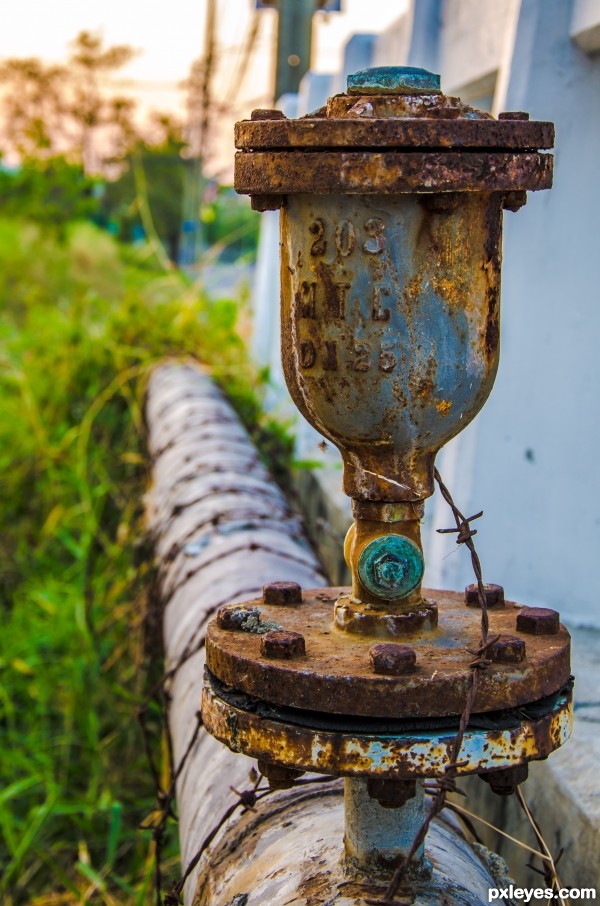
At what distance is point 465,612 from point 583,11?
1.62m

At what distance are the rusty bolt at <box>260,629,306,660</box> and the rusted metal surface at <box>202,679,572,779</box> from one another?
73 millimetres

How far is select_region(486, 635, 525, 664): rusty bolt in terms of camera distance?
1.29 m

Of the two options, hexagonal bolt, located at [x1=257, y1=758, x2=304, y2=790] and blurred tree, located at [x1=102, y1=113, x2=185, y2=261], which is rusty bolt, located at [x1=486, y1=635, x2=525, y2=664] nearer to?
hexagonal bolt, located at [x1=257, y1=758, x2=304, y2=790]

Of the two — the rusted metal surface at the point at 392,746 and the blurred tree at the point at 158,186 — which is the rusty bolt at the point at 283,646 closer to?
the rusted metal surface at the point at 392,746

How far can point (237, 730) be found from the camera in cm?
131

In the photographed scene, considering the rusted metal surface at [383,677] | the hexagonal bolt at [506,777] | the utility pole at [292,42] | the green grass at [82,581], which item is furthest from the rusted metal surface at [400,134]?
the utility pole at [292,42]

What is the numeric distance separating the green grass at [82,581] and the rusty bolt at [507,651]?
1.86m

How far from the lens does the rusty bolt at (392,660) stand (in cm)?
124

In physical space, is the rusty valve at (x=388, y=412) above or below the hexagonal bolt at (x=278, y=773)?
above

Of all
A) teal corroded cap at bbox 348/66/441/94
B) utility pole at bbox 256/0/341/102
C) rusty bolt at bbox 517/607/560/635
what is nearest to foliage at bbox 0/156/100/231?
utility pole at bbox 256/0/341/102

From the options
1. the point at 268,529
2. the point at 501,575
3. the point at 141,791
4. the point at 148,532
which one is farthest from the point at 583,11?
the point at 141,791

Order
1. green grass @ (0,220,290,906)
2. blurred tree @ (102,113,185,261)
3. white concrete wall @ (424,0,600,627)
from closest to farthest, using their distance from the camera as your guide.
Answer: white concrete wall @ (424,0,600,627), green grass @ (0,220,290,906), blurred tree @ (102,113,185,261)

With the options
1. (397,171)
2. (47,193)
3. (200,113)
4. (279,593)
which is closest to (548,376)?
(279,593)

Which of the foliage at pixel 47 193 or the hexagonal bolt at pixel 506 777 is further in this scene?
the foliage at pixel 47 193
